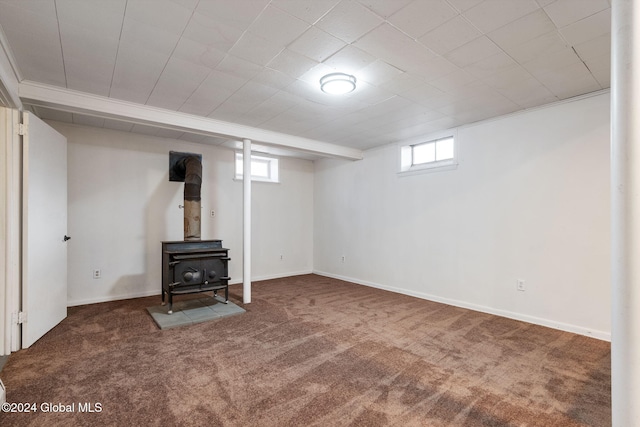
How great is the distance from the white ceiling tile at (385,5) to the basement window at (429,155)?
8.87ft

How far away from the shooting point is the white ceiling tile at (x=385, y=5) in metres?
1.72

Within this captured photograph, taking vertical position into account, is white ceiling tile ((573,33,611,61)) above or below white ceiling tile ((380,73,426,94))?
above

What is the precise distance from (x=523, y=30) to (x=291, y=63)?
1645mm

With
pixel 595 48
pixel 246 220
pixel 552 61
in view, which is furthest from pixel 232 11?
pixel 246 220

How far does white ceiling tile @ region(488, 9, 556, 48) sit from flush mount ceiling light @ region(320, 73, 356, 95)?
108 cm

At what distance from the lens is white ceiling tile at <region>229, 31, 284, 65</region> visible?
209cm

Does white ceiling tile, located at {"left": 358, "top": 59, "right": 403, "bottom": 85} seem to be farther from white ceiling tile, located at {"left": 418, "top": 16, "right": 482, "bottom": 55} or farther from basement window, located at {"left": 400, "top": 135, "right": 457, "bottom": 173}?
basement window, located at {"left": 400, "top": 135, "right": 457, "bottom": 173}

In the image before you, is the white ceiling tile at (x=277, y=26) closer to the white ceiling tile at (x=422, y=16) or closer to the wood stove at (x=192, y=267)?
the white ceiling tile at (x=422, y=16)

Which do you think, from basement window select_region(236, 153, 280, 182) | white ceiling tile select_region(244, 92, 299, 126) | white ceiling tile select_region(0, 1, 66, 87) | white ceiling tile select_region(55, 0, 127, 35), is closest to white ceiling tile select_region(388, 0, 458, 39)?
white ceiling tile select_region(244, 92, 299, 126)

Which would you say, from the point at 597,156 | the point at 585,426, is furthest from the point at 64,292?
the point at 597,156

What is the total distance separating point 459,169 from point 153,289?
190 inches

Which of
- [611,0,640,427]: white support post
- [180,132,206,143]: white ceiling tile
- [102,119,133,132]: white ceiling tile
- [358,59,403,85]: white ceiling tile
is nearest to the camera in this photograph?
[611,0,640,427]: white support post

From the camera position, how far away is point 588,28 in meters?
1.95

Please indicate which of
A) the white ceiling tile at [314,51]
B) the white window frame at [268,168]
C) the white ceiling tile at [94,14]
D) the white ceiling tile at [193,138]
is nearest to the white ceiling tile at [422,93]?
the white ceiling tile at [314,51]
